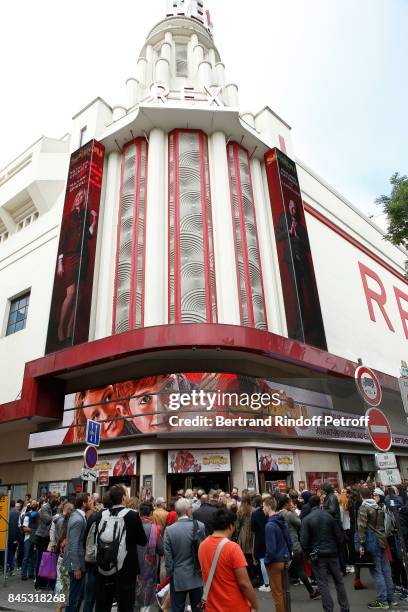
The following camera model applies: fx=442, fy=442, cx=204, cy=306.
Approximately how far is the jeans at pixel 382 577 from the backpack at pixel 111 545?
4658 mm

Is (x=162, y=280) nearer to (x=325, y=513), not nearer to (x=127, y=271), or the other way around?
(x=127, y=271)

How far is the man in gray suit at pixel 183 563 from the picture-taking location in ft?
17.9

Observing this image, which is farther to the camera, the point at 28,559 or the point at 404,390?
the point at 28,559

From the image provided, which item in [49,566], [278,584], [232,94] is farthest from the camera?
[232,94]

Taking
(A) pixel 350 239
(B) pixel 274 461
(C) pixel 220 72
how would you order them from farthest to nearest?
1. (A) pixel 350 239
2. (C) pixel 220 72
3. (B) pixel 274 461

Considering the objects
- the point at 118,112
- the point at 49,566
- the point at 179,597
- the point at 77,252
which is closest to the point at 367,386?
the point at 179,597

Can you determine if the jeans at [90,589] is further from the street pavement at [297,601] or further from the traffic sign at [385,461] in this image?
the traffic sign at [385,461]

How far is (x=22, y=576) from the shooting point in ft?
36.8

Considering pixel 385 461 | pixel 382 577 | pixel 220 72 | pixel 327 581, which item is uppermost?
pixel 220 72

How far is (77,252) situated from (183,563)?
634 inches

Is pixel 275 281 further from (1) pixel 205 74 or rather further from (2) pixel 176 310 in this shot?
(1) pixel 205 74

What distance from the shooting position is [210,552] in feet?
12.9

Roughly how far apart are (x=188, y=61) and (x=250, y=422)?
24.4 m

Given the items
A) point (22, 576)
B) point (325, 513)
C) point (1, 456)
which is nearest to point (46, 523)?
point (22, 576)
